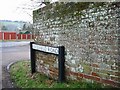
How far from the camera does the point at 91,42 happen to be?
502 cm

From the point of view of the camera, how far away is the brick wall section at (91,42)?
444 cm

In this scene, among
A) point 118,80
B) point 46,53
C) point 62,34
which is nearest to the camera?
point 118,80

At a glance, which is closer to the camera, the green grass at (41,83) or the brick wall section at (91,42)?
the brick wall section at (91,42)

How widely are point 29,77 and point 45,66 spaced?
843 mm

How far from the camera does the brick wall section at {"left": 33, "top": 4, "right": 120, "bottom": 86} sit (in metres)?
4.44

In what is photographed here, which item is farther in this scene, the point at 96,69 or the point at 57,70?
the point at 57,70

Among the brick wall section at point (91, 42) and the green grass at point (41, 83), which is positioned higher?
the brick wall section at point (91, 42)

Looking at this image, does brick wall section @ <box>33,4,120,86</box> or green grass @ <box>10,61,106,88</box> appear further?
green grass @ <box>10,61,106,88</box>

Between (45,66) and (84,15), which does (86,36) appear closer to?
(84,15)

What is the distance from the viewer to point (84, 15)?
5.27m

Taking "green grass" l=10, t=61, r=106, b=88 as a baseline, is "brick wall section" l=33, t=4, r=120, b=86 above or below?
above

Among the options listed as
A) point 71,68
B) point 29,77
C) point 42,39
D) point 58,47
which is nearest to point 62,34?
point 58,47

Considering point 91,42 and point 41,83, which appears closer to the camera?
point 91,42

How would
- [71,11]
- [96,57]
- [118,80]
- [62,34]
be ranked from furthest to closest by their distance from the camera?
[62,34] < [71,11] < [96,57] < [118,80]
